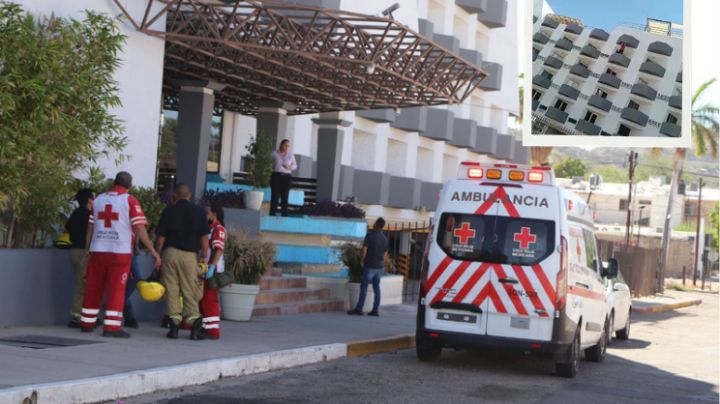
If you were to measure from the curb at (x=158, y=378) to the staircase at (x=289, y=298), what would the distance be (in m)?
4.53

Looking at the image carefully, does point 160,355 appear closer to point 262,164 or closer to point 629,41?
point 629,41

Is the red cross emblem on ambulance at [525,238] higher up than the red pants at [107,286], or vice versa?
the red cross emblem on ambulance at [525,238]

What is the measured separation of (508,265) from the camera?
1335 cm

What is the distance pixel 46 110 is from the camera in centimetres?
1275

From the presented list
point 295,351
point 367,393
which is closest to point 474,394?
point 367,393

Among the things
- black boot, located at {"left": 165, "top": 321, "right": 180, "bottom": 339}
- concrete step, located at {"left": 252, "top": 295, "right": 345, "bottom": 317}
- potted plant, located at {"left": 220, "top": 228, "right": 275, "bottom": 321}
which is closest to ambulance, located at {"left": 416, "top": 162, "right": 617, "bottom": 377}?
black boot, located at {"left": 165, "top": 321, "right": 180, "bottom": 339}

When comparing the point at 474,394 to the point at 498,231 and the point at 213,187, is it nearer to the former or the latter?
the point at 498,231

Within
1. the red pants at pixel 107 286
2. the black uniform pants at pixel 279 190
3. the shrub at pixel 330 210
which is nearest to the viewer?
the red pants at pixel 107 286

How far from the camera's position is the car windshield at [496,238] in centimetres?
1334

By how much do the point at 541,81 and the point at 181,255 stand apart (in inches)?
318

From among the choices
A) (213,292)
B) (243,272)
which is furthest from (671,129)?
(243,272)

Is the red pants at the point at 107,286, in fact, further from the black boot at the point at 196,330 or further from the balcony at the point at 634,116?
the balcony at the point at 634,116

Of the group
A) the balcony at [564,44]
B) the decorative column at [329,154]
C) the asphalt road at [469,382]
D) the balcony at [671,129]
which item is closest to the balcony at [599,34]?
the balcony at [564,44]

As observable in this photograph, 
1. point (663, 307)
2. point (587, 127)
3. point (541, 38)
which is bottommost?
point (663, 307)
